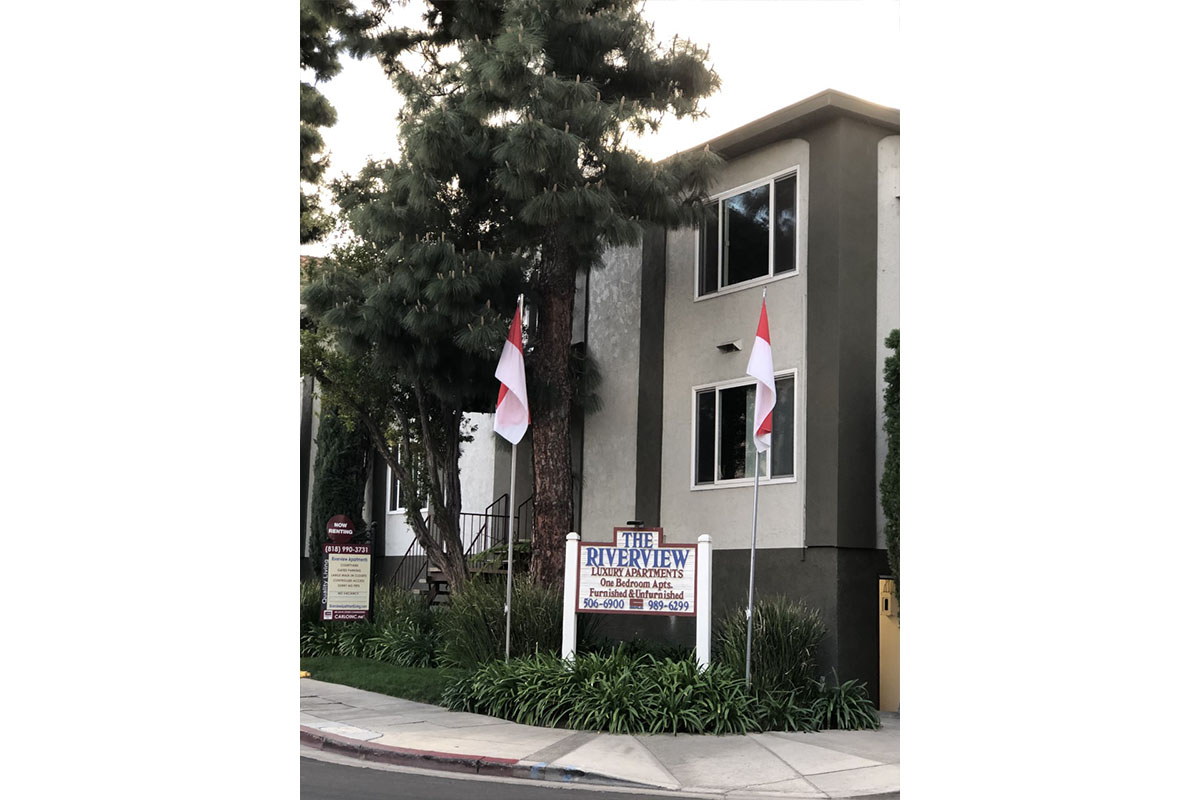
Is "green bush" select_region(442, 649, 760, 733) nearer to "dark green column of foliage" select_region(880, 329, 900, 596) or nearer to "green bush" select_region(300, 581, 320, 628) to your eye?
"dark green column of foliage" select_region(880, 329, 900, 596)

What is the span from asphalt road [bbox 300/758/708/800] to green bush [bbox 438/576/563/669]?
368 centimetres

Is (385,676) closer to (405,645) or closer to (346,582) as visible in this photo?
(405,645)

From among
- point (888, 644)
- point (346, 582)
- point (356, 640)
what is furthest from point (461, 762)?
point (356, 640)

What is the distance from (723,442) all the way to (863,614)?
2.87m

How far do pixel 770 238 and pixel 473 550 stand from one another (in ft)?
27.9

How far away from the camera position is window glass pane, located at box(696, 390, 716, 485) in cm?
1460

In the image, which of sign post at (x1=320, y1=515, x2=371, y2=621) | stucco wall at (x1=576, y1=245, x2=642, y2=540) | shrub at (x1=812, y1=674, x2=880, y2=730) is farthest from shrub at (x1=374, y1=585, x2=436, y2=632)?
shrub at (x1=812, y1=674, x2=880, y2=730)

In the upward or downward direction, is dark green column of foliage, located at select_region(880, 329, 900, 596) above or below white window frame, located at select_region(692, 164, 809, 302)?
below

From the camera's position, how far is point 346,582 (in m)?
15.9

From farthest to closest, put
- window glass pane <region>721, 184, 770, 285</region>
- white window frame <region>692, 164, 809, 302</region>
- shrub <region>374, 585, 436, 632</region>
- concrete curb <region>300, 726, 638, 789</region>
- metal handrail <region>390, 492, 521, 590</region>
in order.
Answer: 1. metal handrail <region>390, 492, 521, 590</region>
2. shrub <region>374, 585, 436, 632</region>
3. window glass pane <region>721, 184, 770, 285</region>
4. white window frame <region>692, 164, 809, 302</region>
5. concrete curb <region>300, 726, 638, 789</region>
